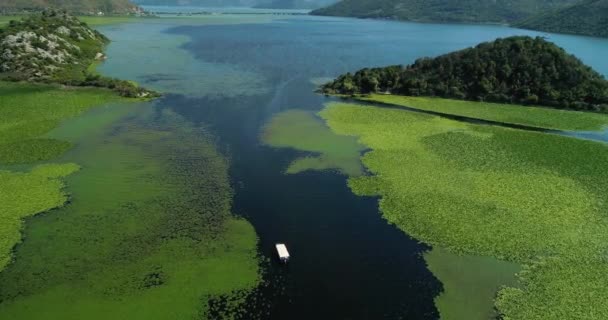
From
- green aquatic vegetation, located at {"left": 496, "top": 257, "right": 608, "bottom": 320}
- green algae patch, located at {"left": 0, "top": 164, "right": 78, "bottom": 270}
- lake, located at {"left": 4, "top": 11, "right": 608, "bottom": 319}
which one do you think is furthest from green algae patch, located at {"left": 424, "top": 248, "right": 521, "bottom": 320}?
green algae patch, located at {"left": 0, "top": 164, "right": 78, "bottom": 270}

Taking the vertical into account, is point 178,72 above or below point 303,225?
above

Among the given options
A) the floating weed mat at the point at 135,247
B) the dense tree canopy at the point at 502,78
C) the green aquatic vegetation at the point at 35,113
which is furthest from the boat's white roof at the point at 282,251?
the dense tree canopy at the point at 502,78

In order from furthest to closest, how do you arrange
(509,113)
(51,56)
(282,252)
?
(51,56) → (509,113) → (282,252)

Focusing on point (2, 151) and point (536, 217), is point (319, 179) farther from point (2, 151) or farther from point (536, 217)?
point (2, 151)

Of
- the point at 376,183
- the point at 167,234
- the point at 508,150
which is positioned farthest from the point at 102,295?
the point at 508,150

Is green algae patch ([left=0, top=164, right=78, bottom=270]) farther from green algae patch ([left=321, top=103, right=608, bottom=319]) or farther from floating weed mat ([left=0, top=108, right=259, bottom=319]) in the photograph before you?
green algae patch ([left=321, top=103, right=608, bottom=319])

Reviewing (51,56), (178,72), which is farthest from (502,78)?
(51,56)

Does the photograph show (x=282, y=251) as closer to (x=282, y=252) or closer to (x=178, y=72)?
(x=282, y=252)

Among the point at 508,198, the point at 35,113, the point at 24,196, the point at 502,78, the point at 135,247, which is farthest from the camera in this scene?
the point at 502,78
